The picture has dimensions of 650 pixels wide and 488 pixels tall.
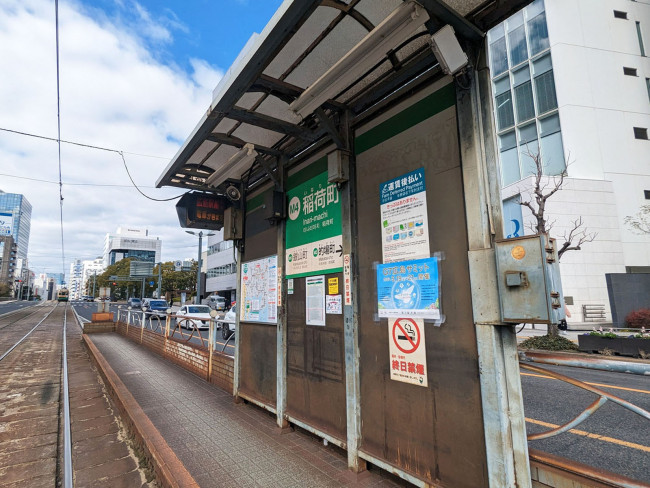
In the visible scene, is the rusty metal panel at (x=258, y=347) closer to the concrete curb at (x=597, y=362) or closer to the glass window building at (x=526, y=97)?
the concrete curb at (x=597, y=362)

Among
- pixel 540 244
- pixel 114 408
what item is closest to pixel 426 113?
pixel 540 244

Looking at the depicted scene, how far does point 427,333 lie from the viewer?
8.70ft

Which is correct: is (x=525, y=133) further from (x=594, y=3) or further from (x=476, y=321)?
(x=476, y=321)

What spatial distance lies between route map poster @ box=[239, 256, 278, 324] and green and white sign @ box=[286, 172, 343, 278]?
1.55 feet

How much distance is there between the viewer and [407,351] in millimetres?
2795

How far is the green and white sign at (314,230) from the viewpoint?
3.75 metres

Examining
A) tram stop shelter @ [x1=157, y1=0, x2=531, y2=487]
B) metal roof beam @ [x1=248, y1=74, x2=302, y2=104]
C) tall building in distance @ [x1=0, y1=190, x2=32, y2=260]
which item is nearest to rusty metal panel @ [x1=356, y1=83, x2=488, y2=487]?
tram stop shelter @ [x1=157, y1=0, x2=531, y2=487]

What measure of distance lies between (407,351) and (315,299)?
140 centimetres

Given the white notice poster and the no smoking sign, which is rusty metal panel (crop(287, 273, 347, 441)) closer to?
the white notice poster

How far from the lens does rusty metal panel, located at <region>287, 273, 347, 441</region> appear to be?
3514 mm

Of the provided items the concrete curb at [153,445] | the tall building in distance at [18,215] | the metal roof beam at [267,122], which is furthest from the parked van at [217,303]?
the tall building in distance at [18,215]

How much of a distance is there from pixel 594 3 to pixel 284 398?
32.2 m

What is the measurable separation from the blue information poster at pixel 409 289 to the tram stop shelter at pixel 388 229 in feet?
0.04

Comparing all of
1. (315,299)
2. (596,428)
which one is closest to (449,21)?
(315,299)
